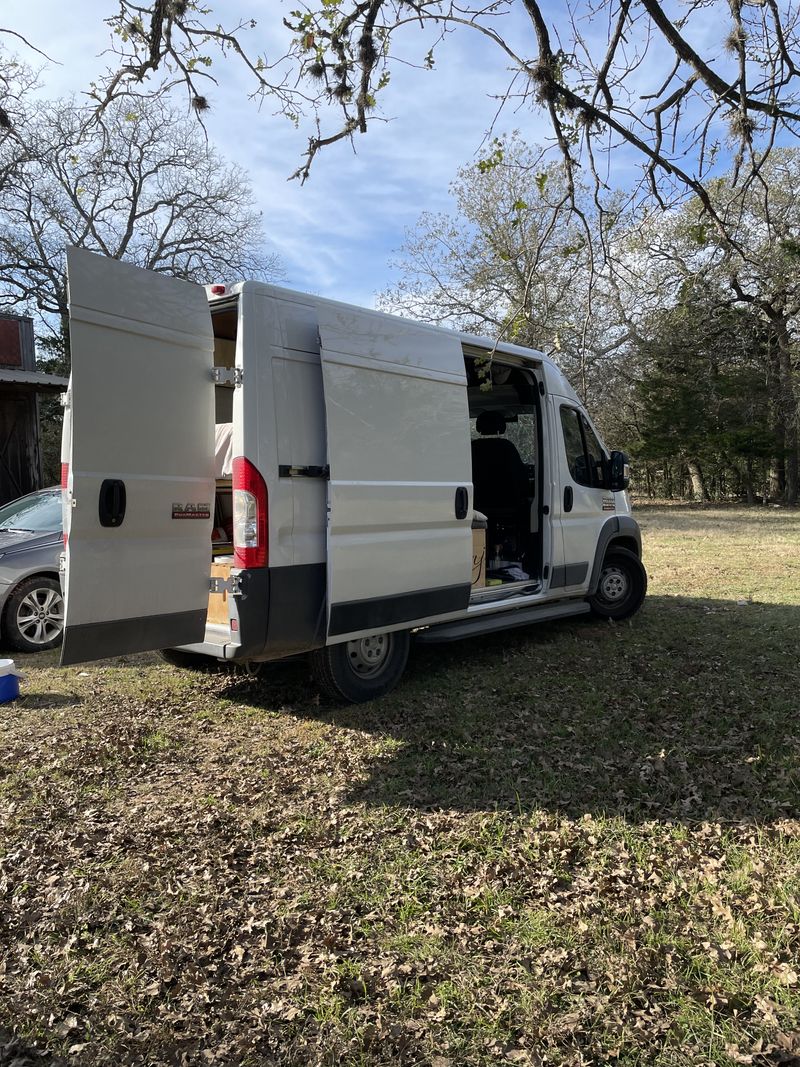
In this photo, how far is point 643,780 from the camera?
4.27 m

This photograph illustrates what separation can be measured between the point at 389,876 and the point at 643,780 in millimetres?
1712

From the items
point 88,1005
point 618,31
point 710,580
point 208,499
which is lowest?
point 88,1005

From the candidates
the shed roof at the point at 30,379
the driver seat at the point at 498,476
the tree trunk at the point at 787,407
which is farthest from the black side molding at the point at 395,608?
the tree trunk at the point at 787,407

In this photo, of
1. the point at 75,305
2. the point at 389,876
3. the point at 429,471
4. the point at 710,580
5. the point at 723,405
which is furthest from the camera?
the point at 723,405

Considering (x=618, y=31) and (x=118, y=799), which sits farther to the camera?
(x=618, y=31)

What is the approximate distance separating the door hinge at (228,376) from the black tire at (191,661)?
9.08ft

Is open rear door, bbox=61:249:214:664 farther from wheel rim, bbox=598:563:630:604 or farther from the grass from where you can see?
wheel rim, bbox=598:563:630:604

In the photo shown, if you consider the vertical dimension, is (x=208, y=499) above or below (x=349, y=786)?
above

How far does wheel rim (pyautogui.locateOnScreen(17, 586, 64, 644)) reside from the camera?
7160 mm

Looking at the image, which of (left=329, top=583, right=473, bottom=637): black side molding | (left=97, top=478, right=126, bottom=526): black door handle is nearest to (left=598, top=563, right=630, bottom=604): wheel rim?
(left=329, top=583, right=473, bottom=637): black side molding

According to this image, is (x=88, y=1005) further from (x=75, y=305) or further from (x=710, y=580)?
(x=710, y=580)

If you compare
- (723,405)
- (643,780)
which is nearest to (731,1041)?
(643,780)

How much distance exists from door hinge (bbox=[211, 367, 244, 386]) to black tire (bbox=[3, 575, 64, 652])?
3.91 meters

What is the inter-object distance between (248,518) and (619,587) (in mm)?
5069
